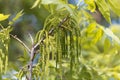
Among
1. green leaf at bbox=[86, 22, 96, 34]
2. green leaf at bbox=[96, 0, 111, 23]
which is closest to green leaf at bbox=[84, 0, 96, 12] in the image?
green leaf at bbox=[96, 0, 111, 23]

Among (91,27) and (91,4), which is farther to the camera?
(91,27)

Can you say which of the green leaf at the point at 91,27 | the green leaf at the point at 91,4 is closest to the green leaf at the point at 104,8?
the green leaf at the point at 91,4

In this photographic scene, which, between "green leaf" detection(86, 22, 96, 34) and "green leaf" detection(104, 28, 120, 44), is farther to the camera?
"green leaf" detection(86, 22, 96, 34)

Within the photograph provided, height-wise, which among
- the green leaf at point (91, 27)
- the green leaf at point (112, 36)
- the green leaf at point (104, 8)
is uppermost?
the green leaf at point (104, 8)

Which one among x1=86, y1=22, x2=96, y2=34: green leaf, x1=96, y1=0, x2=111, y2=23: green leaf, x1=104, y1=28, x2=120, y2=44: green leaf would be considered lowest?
x1=104, y1=28, x2=120, y2=44: green leaf

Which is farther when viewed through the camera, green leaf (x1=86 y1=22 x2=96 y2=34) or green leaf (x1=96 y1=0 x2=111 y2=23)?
green leaf (x1=86 y1=22 x2=96 y2=34)

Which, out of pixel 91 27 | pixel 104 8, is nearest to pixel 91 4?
pixel 104 8

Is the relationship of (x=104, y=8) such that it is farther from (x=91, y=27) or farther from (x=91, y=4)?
(x=91, y=27)

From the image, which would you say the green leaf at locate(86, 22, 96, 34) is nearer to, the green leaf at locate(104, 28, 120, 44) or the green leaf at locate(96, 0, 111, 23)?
the green leaf at locate(104, 28, 120, 44)

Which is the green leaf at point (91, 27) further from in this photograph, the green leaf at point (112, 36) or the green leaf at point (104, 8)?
the green leaf at point (104, 8)

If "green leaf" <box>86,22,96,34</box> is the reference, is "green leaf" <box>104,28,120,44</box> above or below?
below

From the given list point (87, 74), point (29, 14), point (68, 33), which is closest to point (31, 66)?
point (68, 33)

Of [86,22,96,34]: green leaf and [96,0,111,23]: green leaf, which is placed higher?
[96,0,111,23]: green leaf

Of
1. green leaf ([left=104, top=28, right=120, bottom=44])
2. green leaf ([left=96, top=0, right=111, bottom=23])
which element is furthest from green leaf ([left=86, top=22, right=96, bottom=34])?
green leaf ([left=96, top=0, right=111, bottom=23])
